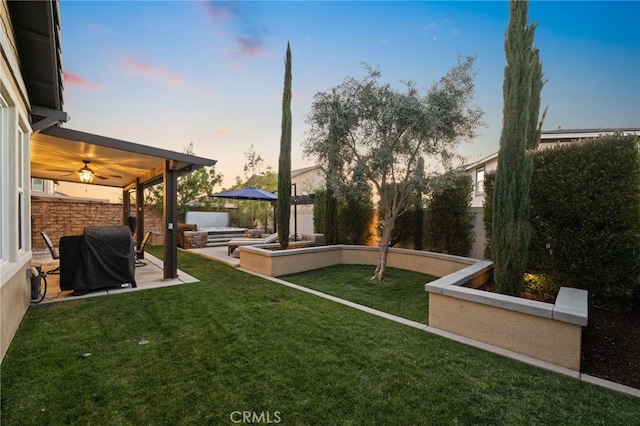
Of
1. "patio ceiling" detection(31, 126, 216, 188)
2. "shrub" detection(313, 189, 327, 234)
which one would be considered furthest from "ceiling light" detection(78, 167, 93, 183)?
"shrub" detection(313, 189, 327, 234)

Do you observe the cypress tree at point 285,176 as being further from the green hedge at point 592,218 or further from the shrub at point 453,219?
the green hedge at point 592,218

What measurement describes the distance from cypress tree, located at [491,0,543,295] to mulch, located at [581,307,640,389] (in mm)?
997

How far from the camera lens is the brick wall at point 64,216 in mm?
11133

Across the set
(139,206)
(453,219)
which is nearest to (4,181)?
(139,206)

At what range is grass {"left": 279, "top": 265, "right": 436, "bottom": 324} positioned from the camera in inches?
189

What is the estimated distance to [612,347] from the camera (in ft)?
11.0

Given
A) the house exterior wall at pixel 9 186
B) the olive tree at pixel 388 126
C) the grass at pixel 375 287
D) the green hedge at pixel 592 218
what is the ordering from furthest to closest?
1. the olive tree at pixel 388 126
2. the grass at pixel 375 287
3. the green hedge at pixel 592 218
4. the house exterior wall at pixel 9 186

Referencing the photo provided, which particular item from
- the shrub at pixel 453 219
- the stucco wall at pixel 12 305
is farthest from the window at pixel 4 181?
the shrub at pixel 453 219

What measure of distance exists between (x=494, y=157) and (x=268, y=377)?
13.5 meters

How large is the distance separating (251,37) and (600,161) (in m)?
9.84

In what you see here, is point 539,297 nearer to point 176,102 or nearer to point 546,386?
point 546,386

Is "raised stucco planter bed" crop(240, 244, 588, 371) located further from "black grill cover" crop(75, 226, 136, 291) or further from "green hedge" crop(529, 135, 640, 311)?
"black grill cover" crop(75, 226, 136, 291)

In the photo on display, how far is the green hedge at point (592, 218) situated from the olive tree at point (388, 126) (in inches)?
76.3

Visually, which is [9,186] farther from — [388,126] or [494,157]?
[494,157]
